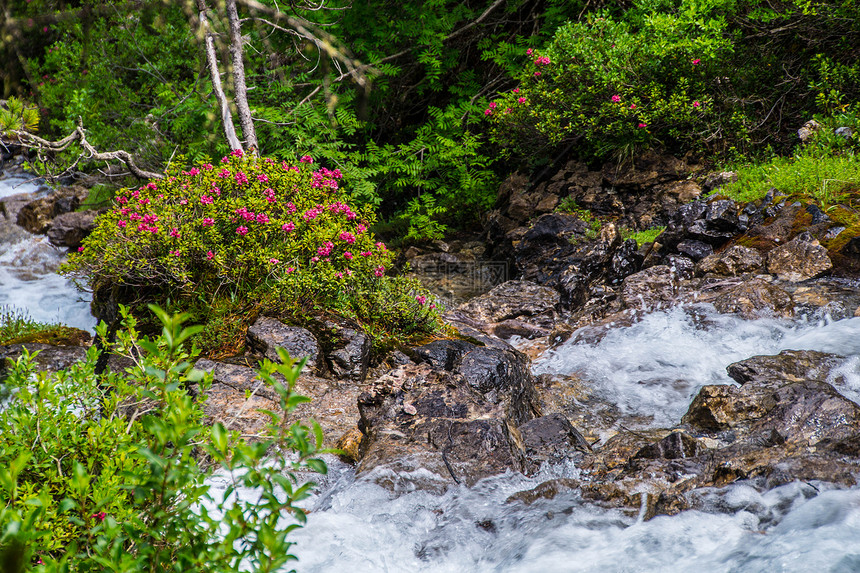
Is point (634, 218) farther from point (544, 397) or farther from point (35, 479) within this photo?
point (35, 479)

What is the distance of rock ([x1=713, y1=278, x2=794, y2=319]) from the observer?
6.29 metres

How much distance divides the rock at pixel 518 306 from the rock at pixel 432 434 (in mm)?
3697

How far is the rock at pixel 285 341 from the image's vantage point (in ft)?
18.2

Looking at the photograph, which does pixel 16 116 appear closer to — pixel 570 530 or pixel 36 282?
pixel 570 530

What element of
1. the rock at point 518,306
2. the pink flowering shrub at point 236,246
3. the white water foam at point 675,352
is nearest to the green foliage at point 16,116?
the pink flowering shrub at point 236,246

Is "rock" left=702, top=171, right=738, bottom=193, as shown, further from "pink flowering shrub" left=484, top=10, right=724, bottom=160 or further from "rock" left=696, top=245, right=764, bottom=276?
"rock" left=696, top=245, right=764, bottom=276

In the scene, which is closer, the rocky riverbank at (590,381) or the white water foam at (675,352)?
the rocky riverbank at (590,381)

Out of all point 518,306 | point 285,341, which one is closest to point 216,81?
point 285,341

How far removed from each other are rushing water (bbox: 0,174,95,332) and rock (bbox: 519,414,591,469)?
28.7ft

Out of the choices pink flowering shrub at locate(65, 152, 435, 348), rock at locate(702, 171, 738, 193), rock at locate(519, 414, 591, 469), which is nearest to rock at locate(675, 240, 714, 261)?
rock at locate(702, 171, 738, 193)

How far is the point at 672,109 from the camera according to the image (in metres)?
9.95

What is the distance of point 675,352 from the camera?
6.27 meters

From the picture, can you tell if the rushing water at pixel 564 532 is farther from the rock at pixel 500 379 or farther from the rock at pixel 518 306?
the rock at pixel 518 306

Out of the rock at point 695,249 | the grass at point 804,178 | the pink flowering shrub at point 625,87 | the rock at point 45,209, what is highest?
the pink flowering shrub at point 625,87
